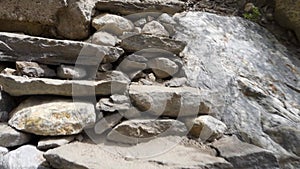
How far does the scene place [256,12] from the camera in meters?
2.49

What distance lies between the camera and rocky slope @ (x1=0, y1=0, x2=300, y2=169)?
1.45m

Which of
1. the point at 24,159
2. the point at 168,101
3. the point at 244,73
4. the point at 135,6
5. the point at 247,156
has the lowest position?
the point at 24,159

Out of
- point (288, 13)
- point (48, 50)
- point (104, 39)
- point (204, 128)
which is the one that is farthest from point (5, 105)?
point (288, 13)

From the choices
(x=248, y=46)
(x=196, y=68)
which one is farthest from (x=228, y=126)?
(x=248, y=46)

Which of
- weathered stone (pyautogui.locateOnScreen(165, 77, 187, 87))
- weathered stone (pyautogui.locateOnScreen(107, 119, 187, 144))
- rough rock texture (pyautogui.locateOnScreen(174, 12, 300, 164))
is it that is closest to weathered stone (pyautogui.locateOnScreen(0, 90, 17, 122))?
weathered stone (pyautogui.locateOnScreen(107, 119, 187, 144))

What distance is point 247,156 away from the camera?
1496mm

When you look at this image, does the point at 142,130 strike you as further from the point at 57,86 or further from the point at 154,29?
the point at 154,29

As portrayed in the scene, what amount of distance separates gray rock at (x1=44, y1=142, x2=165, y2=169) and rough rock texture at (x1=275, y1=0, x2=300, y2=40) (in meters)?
1.66

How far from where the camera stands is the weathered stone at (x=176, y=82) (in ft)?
6.15

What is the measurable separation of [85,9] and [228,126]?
1.09m

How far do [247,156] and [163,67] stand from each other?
716 mm

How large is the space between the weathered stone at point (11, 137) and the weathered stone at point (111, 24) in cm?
77

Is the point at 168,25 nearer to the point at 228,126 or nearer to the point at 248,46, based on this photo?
the point at 248,46

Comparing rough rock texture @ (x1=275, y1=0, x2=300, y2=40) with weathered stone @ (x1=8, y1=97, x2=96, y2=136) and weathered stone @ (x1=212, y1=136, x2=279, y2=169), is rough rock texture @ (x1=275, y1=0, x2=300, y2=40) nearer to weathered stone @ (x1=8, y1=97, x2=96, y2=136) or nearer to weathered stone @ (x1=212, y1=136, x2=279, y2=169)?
weathered stone @ (x1=212, y1=136, x2=279, y2=169)
